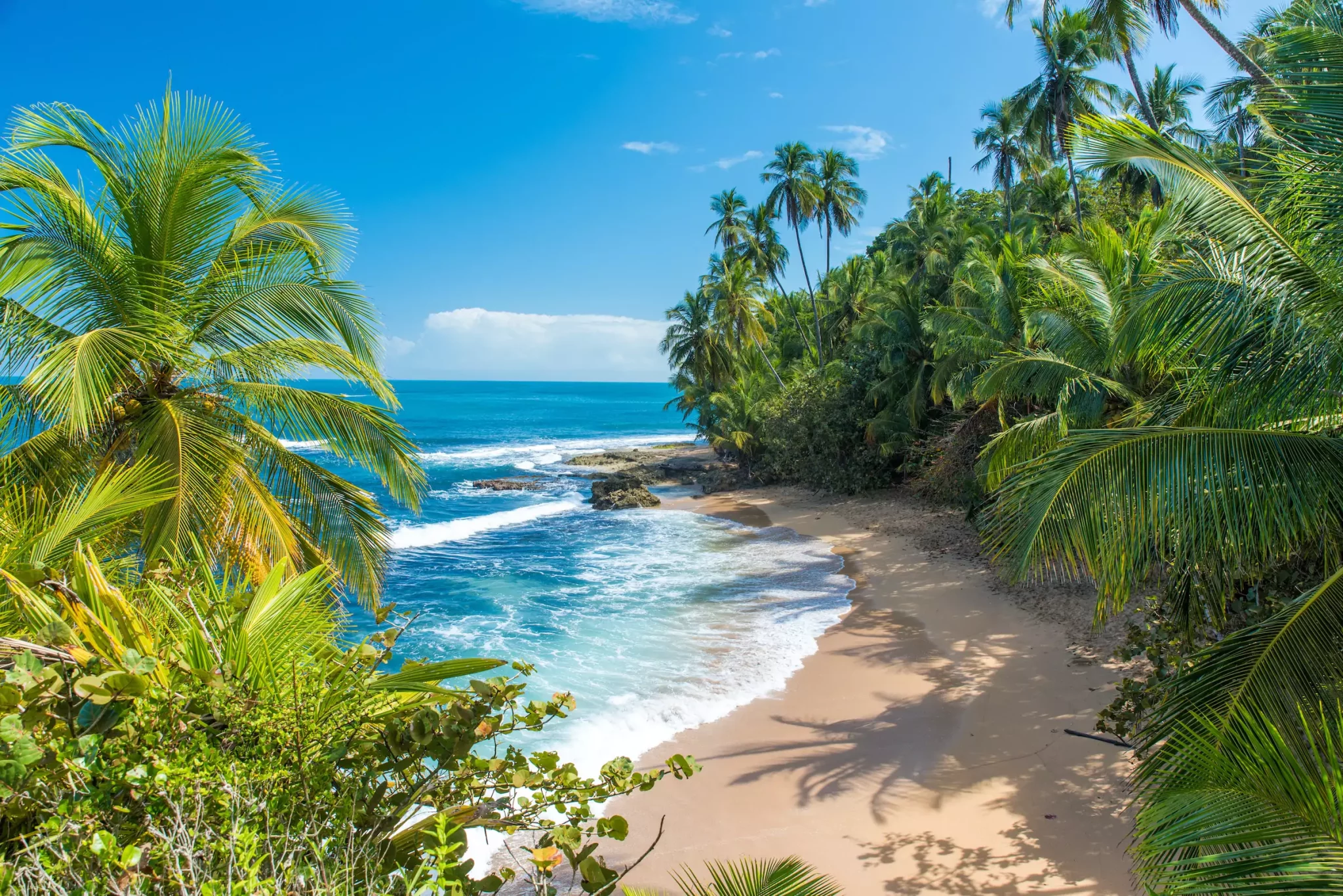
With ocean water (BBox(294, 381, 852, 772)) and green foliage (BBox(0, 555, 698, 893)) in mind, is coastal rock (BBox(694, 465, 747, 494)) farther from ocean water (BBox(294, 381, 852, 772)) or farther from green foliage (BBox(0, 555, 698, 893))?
green foliage (BBox(0, 555, 698, 893))

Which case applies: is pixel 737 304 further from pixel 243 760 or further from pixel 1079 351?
pixel 243 760

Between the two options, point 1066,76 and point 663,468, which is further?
point 663,468

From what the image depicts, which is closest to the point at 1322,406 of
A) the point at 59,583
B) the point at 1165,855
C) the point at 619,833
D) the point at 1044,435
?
the point at 1165,855

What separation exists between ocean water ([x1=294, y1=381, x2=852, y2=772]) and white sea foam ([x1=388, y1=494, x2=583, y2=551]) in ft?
0.33

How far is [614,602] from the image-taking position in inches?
621

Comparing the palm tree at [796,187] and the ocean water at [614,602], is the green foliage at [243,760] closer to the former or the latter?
the ocean water at [614,602]

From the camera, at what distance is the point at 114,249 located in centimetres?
515

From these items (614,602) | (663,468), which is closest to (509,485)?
(663,468)

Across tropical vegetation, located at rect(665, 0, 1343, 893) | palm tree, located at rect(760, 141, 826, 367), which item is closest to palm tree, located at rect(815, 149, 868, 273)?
palm tree, located at rect(760, 141, 826, 367)

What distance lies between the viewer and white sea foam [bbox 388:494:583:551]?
78.7 ft

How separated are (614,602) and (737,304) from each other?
→ 22.7 metres

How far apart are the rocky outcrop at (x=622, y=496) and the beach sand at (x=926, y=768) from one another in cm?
1636

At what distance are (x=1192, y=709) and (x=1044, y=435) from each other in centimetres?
566

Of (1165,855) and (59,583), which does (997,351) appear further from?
(59,583)
